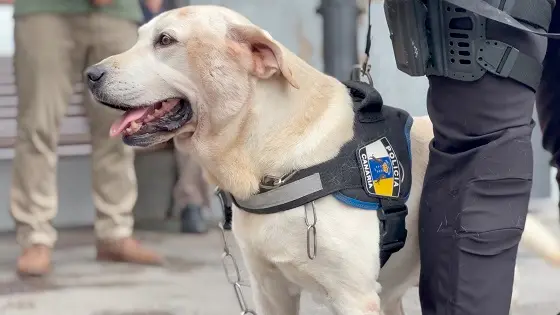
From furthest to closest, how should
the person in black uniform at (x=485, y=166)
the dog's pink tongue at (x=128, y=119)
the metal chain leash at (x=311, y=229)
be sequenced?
the dog's pink tongue at (x=128, y=119), the metal chain leash at (x=311, y=229), the person in black uniform at (x=485, y=166)

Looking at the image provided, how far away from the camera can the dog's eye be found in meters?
1.76

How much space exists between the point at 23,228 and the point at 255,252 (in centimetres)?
184

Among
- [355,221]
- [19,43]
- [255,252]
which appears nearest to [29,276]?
[19,43]

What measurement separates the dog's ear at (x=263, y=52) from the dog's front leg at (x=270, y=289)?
0.42 metres

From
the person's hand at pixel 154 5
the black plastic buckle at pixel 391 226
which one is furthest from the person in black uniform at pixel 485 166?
the person's hand at pixel 154 5

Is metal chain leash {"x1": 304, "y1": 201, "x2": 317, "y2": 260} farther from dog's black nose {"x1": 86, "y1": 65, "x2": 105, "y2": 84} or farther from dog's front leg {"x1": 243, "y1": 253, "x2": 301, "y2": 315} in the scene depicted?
dog's black nose {"x1": 86, "y1": 65, "x2": 105, "y2": 84}

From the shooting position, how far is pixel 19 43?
3.21 meters

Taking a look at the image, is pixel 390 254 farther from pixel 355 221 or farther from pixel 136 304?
pixel 136 304

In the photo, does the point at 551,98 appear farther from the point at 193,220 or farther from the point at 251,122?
the point at 193,220

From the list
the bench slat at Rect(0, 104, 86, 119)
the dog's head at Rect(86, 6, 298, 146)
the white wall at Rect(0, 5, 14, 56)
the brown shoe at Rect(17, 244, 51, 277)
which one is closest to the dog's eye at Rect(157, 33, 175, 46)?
the dog's head at Rect(86, 6, 298, 146)

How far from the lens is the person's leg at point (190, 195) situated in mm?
3969

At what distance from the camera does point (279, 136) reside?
68.2 inches

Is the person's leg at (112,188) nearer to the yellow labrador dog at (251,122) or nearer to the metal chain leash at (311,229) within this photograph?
the yellow labrador dog at (251,122)

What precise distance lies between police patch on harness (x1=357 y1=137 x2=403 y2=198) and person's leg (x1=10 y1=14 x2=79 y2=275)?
73.7 inches
